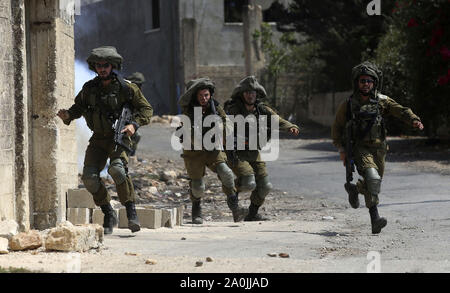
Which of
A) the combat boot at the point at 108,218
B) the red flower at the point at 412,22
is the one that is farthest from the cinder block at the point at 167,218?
the red flower at the point at 412,22

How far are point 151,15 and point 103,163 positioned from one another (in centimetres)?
2968

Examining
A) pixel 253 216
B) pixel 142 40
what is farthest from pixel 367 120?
pixel 142 40

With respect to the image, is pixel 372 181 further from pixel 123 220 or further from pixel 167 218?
pixel 123 220

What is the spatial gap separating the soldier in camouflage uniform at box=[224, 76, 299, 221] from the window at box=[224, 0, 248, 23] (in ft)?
89.7

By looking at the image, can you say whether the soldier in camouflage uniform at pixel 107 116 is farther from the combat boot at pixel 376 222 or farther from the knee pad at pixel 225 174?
the combat boot at pixel 376 222

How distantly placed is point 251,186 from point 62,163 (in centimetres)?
209

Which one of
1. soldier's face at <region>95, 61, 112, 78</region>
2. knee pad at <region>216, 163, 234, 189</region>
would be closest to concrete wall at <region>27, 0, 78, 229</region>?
soldier's face at <region>95, 61, 112, 78</region>

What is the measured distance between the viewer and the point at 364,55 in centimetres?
2641

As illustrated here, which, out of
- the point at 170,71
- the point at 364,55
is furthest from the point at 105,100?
the point at 170,71

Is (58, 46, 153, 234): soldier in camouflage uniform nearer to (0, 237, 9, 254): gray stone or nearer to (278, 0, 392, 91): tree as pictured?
(0, 237, 9, 254): gray stone

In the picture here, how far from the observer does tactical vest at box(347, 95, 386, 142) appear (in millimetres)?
8539

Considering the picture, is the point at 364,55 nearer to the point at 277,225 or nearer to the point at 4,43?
the point at 277,225

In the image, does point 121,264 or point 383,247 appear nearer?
point 121,264
